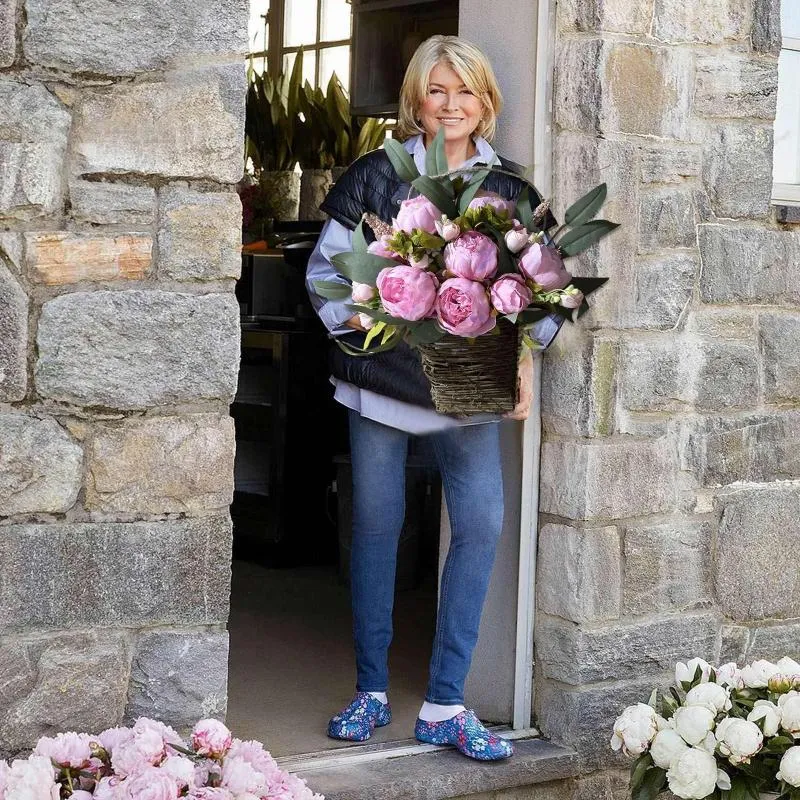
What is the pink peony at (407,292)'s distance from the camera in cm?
268

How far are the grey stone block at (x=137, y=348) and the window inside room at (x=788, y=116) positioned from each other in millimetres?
1945


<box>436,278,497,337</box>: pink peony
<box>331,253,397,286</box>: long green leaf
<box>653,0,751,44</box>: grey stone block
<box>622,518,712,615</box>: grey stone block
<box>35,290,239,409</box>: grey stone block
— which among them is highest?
<box>653,0,751,44</box>: grey stone block

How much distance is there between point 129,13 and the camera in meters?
2.65

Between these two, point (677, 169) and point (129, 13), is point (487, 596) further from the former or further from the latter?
point (129, 13)

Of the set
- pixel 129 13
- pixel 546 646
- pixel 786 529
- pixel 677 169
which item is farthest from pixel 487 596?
pixel 129 13

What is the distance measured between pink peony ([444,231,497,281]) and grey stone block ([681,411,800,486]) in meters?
1.14

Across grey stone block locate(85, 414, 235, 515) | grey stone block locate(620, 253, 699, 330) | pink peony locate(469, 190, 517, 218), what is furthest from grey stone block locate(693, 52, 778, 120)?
grey stone block locate(85, 414, 235, 515)

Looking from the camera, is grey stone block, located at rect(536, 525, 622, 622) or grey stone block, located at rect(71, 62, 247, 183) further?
grey stone block, located at rect(536, 525, 622, 622)

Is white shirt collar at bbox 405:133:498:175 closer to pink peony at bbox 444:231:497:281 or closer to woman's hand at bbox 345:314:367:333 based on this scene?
woman's hand at bbox 345:314:367:333

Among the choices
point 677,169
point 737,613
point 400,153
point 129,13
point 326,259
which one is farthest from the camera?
point 737,613

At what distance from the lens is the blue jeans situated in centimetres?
338

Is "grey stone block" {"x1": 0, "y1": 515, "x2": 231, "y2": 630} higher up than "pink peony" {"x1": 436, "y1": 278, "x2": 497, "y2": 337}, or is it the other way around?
"pink peony" {"x1": 436, "y1": 278, "x2": 497, "y2": 337}

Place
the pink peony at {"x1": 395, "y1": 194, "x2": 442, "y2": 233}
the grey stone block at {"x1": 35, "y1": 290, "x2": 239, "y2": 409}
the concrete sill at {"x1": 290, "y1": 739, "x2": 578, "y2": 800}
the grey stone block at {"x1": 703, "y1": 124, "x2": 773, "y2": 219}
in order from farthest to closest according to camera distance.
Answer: the grey stone block at {"x1": 703, "y1": 124, "x2": 773, "y2": 219}, the concrete sill at {"x1": 290, "y1": 739, "x2": 578, "y2": 800}, the pink peony at {"x1": 395, "y1": 194, "x2": 442, "y2": 233}, the grey stone block at {"x1": 35, "y1": 290, "x2": 239, "y2": 409}

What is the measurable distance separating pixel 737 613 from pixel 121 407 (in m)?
1.91
